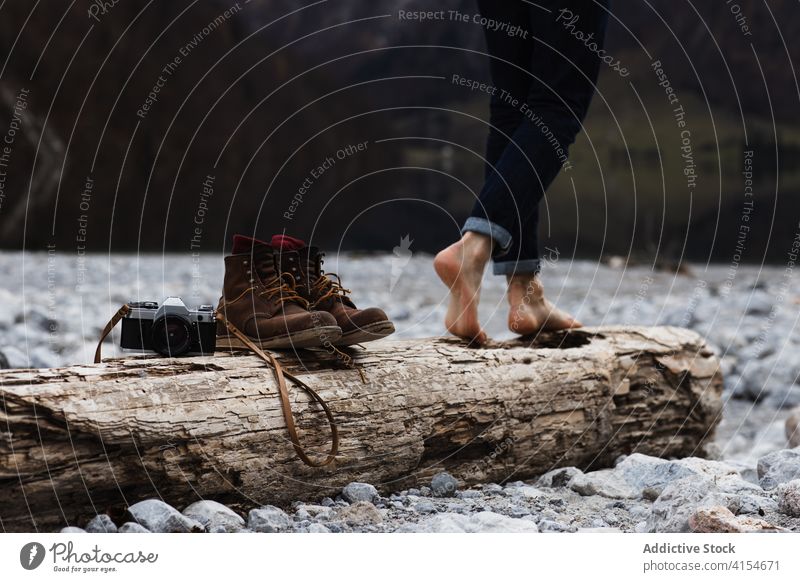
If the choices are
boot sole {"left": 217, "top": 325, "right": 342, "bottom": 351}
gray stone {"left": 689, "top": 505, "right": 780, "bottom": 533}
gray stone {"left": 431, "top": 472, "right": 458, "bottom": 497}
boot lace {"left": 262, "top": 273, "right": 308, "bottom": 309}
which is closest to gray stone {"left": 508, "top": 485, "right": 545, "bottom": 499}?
gray stone {"left": 431, "top": 472, "right": 458, "bottom": 497}

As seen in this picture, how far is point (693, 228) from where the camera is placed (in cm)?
1445

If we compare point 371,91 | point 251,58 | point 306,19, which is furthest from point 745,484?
point 306,19

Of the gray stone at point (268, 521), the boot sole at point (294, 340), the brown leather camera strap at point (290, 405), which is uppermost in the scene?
the boot sole at point (294, 340)

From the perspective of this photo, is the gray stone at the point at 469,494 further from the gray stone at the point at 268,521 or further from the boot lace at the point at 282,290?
the boot lace at the point at 282,290

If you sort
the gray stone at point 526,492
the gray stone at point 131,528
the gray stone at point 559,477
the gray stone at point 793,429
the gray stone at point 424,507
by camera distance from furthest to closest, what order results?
the gray stone at point 793,429
the gray stone at point 559,477
the gray stone at point 526,492
the gray stone at point 424,507
the gray stone at point 131,528

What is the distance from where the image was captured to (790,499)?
183cm

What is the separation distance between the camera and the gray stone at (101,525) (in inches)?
63.1

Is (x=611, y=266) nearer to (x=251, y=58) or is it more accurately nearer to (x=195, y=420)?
(x=195, y=420)

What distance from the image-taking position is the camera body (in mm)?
1959

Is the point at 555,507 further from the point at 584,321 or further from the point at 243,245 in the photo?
the point at 584,321

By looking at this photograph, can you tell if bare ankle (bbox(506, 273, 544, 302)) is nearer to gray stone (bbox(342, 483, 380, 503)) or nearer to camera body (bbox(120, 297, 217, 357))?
gray stone (bbox(342, 483, 380, 503))

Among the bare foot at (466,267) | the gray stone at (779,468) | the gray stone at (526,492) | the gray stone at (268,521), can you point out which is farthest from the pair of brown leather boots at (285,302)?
the gray stone at (779,468)

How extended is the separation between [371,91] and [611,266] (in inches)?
580

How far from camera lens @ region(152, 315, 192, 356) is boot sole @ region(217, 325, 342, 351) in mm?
150
